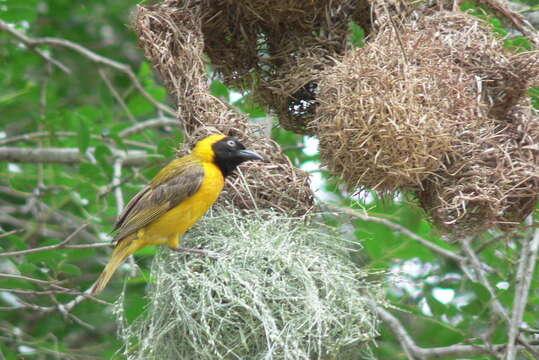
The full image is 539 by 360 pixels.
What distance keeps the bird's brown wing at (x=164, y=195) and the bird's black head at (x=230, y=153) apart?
12 cm

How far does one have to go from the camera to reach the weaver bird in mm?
3787

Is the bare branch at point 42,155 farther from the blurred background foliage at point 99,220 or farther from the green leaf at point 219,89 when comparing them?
the green leaf at point 219,89

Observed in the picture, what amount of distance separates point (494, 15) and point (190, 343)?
2.33m

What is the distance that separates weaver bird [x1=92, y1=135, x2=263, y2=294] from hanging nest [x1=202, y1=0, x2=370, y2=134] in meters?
0.65

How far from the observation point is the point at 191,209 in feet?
12.5

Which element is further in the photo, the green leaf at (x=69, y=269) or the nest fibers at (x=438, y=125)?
the green leaf at (x=69, y=269)

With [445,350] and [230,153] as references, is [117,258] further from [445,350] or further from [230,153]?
[445,350]

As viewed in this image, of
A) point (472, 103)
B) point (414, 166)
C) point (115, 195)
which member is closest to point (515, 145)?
point (472, 103)

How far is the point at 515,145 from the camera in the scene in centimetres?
387

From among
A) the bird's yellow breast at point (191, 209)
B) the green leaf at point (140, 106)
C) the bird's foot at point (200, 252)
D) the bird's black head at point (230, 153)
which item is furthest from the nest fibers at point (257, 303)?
the green leaf at point (140, 106)

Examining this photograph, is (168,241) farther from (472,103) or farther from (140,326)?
(472,103)

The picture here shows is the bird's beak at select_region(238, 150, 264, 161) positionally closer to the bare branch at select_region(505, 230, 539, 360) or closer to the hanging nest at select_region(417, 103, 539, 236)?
the hanging nest at select_region(417, 103, 539, 236)

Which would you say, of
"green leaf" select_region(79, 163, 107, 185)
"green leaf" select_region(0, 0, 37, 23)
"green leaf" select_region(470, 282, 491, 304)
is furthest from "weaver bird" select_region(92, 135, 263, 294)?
"green leaf" select_region(0, 0, 37, 23)

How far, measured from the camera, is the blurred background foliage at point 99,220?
4.40 m
